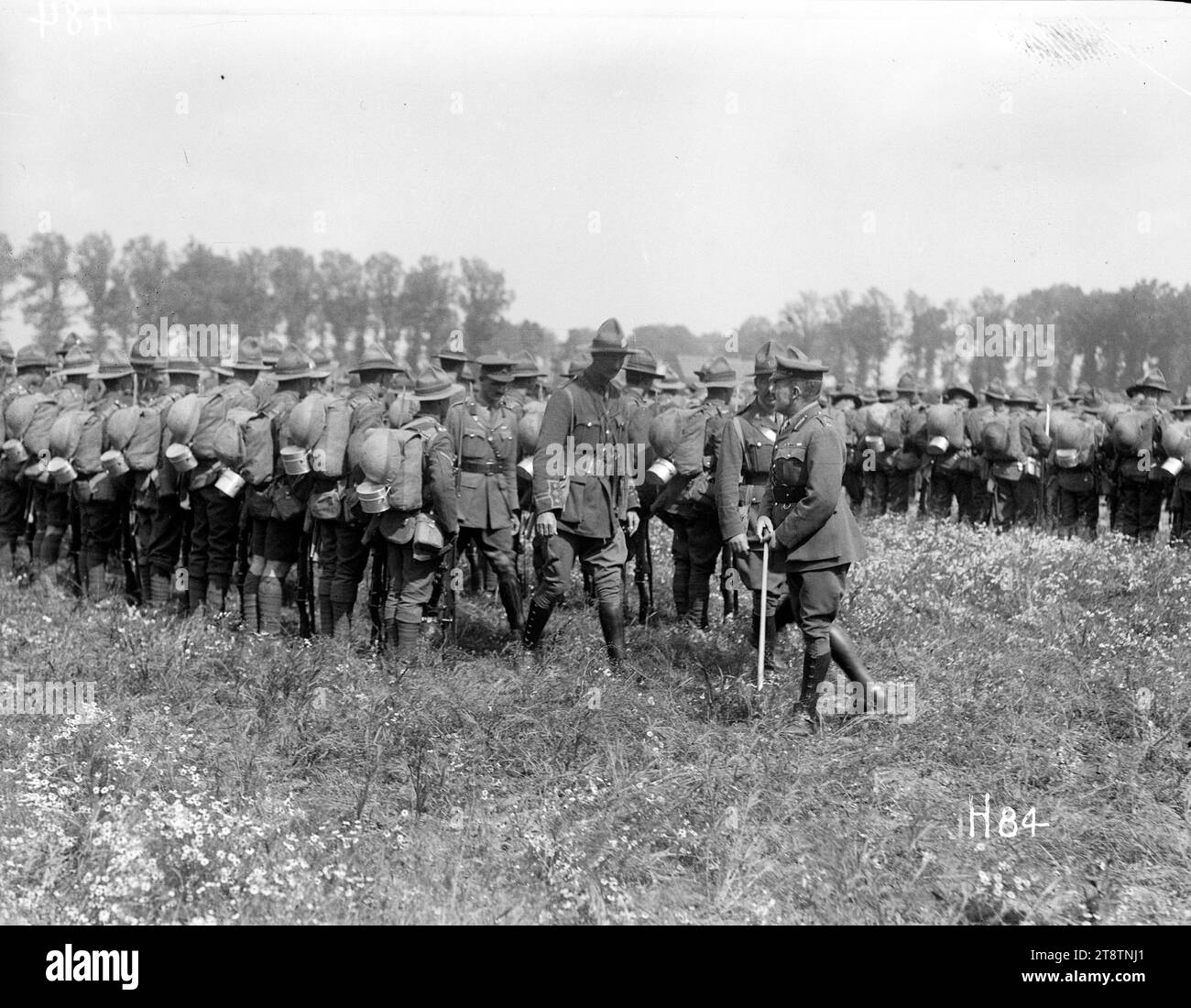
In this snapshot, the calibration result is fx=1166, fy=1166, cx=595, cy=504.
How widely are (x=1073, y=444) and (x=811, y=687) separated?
383 inches

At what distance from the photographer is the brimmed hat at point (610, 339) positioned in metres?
7.66

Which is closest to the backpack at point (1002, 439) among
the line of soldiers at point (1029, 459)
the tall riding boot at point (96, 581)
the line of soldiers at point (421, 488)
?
the line of soldiers at point (1029, 459)

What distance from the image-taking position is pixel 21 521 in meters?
12.1

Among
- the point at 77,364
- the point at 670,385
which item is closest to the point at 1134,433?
the point at 670,385

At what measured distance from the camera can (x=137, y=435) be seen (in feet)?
31.6

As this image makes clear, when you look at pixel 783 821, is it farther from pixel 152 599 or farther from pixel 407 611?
pixel 152 599

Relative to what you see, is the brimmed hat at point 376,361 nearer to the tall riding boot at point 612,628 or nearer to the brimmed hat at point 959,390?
the tall riding boot at point 612,628

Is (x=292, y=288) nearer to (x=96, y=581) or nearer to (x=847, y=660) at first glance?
(x=96, y=581)

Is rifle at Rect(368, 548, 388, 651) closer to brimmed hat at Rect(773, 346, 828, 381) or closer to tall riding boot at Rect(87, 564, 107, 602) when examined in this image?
tall riding boot at Rect(87, 564, 107, 602)

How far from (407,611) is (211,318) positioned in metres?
22.3

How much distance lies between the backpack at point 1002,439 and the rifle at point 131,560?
10.6m

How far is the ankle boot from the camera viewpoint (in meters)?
7.82

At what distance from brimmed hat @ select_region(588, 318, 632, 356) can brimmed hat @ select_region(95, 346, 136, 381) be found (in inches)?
209
